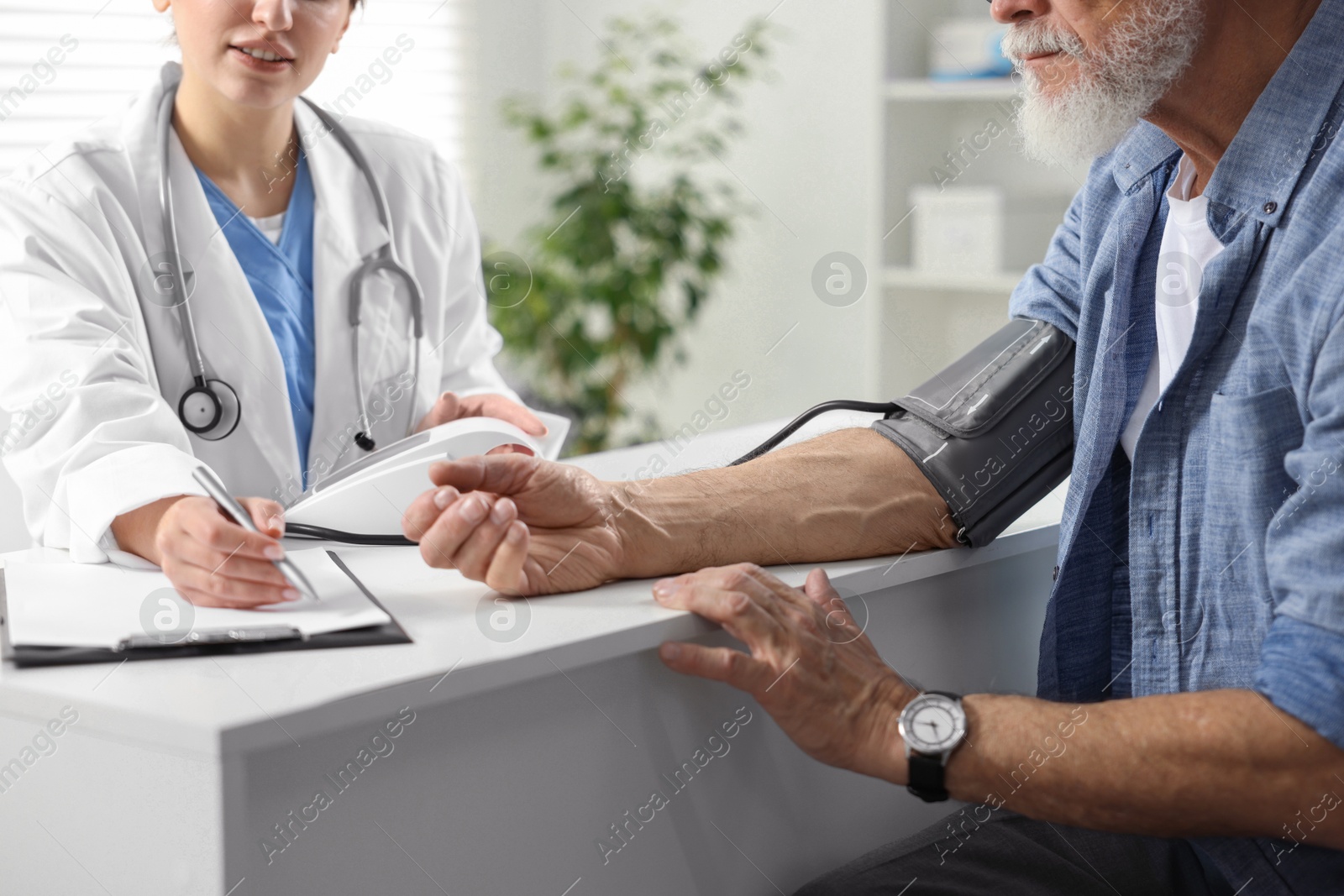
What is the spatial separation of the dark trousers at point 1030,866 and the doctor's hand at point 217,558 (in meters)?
0.50

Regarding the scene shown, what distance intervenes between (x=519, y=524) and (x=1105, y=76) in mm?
633

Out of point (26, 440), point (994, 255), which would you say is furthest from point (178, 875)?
point (994, 255)

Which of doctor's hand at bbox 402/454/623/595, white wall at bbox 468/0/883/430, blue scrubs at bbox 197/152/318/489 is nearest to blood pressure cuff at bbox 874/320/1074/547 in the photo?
doctor's hand at bbox 402/454/623/595

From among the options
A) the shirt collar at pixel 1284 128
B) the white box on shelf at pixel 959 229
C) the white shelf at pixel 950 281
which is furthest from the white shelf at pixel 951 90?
the shirt collar at pixel 1284 128

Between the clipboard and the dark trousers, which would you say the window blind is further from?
the dark trousers

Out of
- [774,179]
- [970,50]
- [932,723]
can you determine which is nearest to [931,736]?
[932,723]

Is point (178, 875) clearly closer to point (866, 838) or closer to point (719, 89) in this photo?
point (866, 838)

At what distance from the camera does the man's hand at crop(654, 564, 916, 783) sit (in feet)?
2.90

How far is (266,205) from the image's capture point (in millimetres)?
1600

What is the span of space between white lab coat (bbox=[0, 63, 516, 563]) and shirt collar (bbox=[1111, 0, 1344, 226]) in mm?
867

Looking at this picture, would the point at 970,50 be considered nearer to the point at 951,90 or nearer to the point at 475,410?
the point at 951,90

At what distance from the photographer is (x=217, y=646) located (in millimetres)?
766

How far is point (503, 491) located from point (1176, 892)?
0.66 meters

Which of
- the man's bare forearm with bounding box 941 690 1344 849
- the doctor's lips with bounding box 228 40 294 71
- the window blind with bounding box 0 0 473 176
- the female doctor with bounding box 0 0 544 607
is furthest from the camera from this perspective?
the window blind with bounding box 0 0 473 176
